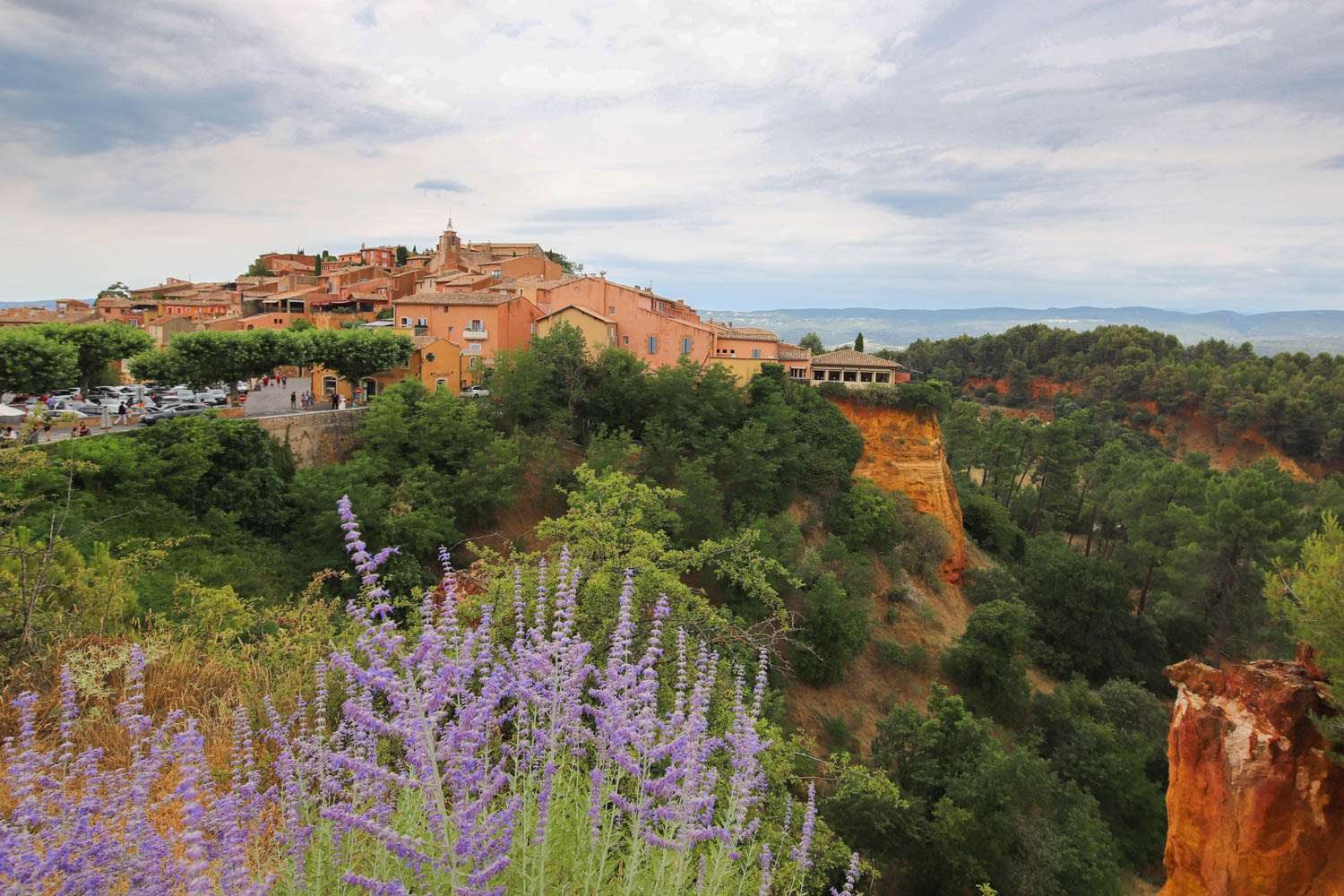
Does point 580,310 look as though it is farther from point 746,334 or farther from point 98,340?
point 98,340

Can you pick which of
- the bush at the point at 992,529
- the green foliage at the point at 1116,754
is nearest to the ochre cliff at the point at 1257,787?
the green foliage at the point at 1116,754

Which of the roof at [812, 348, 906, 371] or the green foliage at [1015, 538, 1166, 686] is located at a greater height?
the roof at [812, 348, 906, 371]

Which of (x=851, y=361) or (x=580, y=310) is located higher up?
→ (x=580, y=310)

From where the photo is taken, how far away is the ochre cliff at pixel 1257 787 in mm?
8922

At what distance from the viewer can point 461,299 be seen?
33.7 metres

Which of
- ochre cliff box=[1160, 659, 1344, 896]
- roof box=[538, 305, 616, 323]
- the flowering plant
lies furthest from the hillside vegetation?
ochre cliff box=[1160, 659, 1344, 896]

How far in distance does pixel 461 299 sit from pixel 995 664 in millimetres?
28608

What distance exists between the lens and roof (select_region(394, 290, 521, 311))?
1318 inches

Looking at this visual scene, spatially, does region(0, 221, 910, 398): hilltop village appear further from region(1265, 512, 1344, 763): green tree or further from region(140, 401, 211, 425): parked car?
region(1265, 512, 1344, 763): green tree

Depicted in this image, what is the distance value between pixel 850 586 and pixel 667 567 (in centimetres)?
1379

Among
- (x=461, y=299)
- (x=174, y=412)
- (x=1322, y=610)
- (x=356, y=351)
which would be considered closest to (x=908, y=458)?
(x=461, y=299)

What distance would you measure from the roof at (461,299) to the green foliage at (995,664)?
25703 mm

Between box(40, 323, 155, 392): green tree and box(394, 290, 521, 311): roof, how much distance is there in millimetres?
11380

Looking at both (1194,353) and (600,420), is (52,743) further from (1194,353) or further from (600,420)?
(1194,353)
